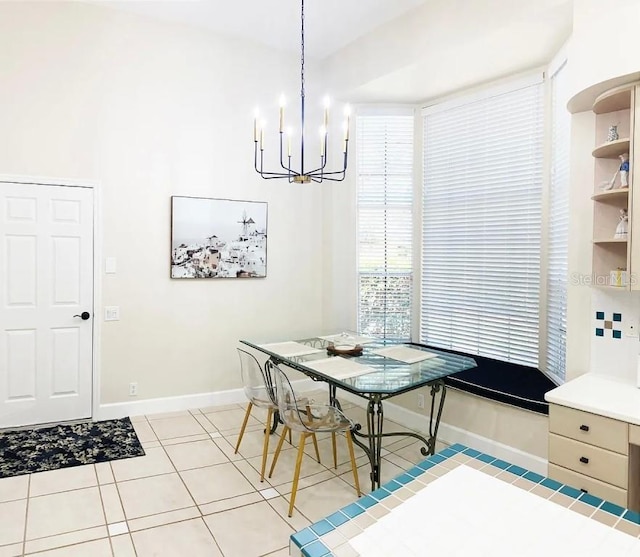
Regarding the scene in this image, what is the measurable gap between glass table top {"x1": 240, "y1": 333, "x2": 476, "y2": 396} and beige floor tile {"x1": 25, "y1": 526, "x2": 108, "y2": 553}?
139 cm

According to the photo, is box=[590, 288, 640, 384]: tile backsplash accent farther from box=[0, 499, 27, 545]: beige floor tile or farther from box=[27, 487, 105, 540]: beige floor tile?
box=[0, 499, 27, 545]: beige floor tile

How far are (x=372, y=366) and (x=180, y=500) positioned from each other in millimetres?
1409

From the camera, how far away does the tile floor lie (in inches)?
90.7

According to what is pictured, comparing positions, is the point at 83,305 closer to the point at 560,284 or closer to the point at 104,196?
the point at 104,196

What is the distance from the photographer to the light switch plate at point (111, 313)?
12.9 ft

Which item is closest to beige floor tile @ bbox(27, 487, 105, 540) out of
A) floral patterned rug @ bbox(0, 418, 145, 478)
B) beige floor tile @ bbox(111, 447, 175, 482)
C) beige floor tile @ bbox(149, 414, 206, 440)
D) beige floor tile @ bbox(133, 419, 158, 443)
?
beige floor tile @ bbox(111, 447, 175, 482)

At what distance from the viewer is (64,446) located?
11.1 feet

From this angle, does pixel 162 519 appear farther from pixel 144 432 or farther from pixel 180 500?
pixel 144 432

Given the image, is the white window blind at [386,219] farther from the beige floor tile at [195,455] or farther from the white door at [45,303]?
the white door at [45,303]

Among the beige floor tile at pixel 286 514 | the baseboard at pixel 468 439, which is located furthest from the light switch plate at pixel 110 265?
the baseboard at pixel 468 439

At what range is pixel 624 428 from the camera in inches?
78.5

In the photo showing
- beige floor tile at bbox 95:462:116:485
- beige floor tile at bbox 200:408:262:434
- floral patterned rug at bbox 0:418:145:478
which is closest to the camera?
beige floor tile at bbox 95:462:116:485

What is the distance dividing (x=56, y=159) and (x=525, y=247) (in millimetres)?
3864

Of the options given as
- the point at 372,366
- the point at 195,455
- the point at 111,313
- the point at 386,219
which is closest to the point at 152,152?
the point at 111,313
